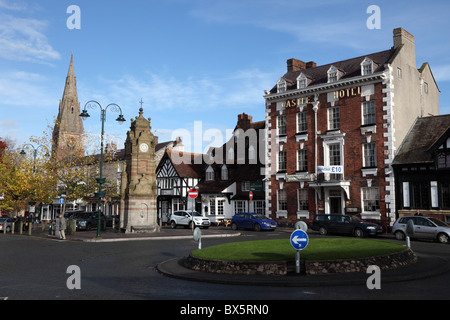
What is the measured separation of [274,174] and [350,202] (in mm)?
8215

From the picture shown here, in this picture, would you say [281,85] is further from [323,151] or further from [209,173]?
[209,173]

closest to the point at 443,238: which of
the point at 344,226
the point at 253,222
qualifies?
the point at 344,226

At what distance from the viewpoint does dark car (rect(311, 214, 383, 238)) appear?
2783 cm

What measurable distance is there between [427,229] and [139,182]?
65.5ft

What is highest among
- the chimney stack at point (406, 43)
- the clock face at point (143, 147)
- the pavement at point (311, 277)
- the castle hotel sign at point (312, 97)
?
the chimney stack at point (406, 43)

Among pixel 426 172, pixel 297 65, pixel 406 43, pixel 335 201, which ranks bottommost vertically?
pixel 335 201

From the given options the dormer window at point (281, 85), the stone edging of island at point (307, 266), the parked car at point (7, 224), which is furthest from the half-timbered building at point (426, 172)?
the parked car at point (7, 224)

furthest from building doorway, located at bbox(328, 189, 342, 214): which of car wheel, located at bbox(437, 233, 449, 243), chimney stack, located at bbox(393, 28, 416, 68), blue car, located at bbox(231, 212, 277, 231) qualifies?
chimney stack, located at bbox(393, 28, 416, 68)

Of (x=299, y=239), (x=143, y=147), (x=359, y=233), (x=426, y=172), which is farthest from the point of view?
(x=143, y=147)

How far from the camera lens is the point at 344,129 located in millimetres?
35750

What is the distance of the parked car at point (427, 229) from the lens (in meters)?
23.8

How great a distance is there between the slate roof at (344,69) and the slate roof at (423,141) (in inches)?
236

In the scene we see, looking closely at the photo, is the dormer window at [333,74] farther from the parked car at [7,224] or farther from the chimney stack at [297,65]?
the parked car at [7,224]
